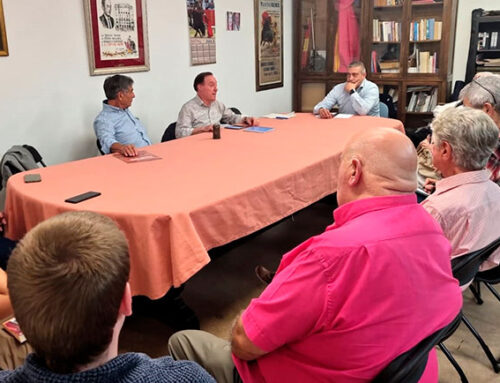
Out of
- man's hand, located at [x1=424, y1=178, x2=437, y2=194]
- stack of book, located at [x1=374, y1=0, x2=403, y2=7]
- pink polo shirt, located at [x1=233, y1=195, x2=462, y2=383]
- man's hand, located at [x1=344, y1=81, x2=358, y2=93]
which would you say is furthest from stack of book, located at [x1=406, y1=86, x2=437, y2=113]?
pink polo shirt, located at [x1=233, y1=195, x2=462, y2=383]

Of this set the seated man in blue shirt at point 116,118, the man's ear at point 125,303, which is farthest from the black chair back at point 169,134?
the man's ear at point 125,303

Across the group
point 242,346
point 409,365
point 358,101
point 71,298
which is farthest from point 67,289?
point 358,101

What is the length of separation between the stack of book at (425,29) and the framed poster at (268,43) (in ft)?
5.18

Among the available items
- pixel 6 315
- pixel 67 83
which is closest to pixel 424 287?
pixel 6 315

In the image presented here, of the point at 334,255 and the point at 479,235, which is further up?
the point at 334,255

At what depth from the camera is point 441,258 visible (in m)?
1.19

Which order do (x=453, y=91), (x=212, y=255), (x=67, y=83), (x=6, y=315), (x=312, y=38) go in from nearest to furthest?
(x=6, y=315) < (x=212, y=255) < (x=67, y=83) < (x=453, y=91) < (x=312, y=38)

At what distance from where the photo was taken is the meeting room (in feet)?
2.68

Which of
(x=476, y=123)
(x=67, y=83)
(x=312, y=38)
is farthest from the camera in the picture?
(x=312, y=38)

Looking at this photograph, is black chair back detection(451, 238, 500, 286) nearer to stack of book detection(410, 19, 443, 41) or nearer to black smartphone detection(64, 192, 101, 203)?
black smartphone detection(64, 192, 101, 203)

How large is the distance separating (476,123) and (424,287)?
3.20ft

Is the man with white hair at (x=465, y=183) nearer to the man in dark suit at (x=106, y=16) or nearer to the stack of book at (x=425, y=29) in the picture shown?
the man in dark suit at (x=106, y=16)

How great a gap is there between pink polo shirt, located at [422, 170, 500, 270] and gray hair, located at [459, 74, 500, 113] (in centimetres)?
96

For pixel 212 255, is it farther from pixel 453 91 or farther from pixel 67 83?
pixel 453 91
